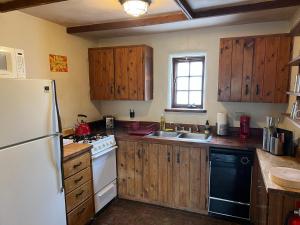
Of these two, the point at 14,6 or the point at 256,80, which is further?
the point at 256,80

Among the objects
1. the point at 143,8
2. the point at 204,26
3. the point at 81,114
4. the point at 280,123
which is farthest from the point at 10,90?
the point at 280,123

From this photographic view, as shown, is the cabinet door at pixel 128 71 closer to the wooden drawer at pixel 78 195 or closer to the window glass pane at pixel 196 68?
the window glass pane at pixel 196 68

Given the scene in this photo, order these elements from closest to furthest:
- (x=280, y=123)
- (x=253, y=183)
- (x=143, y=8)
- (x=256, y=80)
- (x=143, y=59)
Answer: (x=143, y=8)
(x=253, y=183)
(x=256, y=80)
(x=280, y=123)
(x=143, y=59)

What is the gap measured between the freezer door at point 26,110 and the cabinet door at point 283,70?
7.83 ft

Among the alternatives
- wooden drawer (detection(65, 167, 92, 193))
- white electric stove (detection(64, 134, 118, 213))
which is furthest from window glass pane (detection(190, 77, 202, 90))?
wooden drawer (detection(65, 167, 92, 193))

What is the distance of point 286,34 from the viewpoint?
2387 mm

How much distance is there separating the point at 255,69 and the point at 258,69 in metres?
0.03

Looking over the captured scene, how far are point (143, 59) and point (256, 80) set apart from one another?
147cm

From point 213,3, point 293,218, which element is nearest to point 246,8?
point 213,3

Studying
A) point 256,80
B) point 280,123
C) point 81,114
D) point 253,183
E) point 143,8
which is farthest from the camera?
point 81,114

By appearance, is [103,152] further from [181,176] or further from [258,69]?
[258,69]

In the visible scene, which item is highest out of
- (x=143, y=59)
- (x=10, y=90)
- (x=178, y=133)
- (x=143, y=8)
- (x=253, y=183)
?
(x=143, y=8)

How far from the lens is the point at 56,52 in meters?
2.80

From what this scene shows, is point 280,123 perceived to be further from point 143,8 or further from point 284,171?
point 143,8
